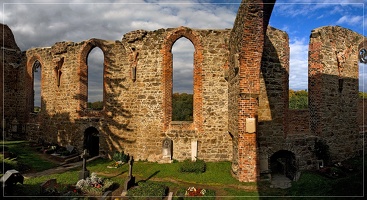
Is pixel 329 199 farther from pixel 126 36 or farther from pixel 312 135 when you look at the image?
pixel 126 36

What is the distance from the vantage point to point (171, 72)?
531 inches

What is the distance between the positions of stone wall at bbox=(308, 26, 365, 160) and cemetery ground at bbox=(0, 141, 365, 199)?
1.48 meters

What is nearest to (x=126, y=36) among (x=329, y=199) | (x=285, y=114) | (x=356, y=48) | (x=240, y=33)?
(x=240, y=33)

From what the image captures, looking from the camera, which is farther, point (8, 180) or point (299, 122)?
point (299, 122)

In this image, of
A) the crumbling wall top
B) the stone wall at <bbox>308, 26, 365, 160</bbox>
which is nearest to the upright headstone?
the stone wall at <bbox>308, 26, 365, 160</bbox>

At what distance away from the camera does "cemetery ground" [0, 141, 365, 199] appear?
8.23 m

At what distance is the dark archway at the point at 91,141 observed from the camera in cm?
1553

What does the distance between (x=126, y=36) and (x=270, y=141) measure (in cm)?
1035

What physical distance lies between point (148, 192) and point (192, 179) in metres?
2.46

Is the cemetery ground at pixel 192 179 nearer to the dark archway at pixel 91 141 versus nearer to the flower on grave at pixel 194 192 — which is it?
the flower on grave at pixel 194 192

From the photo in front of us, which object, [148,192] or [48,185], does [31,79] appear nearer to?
[48,185]

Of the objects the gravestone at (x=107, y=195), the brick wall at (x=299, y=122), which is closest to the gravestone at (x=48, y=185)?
the gravestone at (x=107, y=195)

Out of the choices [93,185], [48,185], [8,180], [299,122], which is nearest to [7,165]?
[48,185]

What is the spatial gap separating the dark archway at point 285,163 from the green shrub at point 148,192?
6.37 m
